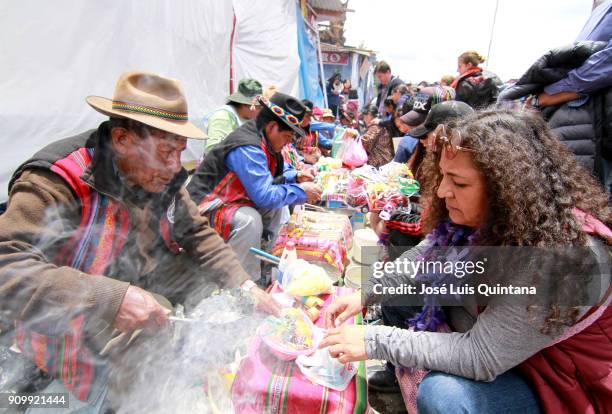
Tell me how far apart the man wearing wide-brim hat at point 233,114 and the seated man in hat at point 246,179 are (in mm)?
990

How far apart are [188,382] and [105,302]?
60cm

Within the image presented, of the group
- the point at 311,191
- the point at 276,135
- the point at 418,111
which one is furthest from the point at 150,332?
the point at 418,111

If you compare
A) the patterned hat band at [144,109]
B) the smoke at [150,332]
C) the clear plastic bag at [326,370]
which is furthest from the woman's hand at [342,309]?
the patterned hat band at [144,109]

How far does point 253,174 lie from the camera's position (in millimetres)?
2934

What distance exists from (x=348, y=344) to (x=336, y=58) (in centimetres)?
1769

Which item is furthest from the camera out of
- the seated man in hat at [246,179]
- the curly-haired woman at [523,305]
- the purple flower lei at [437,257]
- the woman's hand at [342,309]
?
the seated man in hat at [246,179]

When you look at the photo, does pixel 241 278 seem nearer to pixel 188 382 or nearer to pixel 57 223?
pixel 188 382

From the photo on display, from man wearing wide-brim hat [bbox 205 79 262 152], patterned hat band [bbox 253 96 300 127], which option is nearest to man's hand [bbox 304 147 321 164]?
man wearing wide-brim hat [bbox 205 79 262 152]

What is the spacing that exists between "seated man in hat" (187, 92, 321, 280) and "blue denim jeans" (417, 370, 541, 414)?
2.01 m

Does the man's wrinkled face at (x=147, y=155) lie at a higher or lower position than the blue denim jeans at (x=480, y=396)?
higher

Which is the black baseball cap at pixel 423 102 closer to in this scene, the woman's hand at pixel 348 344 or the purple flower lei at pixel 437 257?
the purple flower lei at pixel 437 257

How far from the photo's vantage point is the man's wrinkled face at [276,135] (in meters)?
3.09

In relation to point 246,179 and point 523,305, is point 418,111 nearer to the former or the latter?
point 246,179

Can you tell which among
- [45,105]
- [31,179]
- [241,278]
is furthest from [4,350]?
[45,105]
